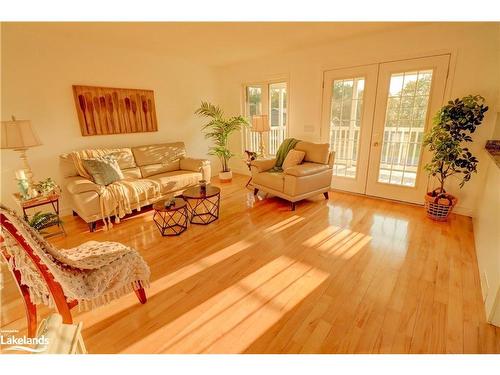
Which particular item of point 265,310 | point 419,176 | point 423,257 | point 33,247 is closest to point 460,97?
point 419,176

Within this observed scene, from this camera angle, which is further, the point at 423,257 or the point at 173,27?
the point at 173,27

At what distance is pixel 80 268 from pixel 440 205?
3.69 m

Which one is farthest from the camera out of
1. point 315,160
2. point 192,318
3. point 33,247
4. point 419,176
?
point 315,160

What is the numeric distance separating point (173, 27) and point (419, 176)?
385 centimetres

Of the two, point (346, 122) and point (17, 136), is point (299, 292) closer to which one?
point (346, 122)

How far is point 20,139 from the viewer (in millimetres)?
2537

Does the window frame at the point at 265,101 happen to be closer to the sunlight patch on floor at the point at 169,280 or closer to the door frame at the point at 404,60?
the door frame at the point at 404,60

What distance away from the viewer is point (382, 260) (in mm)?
2275

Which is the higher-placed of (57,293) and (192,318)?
(57,293)

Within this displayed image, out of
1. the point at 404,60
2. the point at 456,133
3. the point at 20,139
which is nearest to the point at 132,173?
the point at 20,139

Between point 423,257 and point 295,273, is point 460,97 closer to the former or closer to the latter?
point 423,257

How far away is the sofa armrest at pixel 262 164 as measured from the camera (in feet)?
12.7

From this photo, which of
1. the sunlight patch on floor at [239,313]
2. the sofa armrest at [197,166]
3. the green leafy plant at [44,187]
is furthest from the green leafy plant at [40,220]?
the sofa armrest at [197,166]

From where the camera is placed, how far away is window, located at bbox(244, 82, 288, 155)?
486 cm
